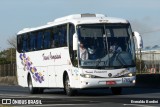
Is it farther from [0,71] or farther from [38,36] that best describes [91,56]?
[0,71]

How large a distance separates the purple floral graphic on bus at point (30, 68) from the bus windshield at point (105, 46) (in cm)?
615

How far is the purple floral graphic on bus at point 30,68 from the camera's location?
33.8 metres

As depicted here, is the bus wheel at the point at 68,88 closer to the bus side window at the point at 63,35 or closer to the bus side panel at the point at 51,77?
the bus side window at the point at 63,35

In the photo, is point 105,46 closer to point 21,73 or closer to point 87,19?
point 87,19

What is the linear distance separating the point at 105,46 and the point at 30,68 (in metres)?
8.56

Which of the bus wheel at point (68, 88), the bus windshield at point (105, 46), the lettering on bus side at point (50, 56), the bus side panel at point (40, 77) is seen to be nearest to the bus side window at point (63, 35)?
the lettering on bus side at point (50, 56)

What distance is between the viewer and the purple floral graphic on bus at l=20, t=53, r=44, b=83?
A: 111 ft

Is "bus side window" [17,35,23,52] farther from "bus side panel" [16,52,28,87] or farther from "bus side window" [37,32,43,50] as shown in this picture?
"bus side window" [37,32,43,50]

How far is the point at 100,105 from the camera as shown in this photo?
22.3 metres

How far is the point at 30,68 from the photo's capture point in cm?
3547

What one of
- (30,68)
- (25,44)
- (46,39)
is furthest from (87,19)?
(25,44)

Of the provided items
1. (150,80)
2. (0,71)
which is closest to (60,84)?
(150,80)

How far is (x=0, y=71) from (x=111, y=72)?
56.5 meters

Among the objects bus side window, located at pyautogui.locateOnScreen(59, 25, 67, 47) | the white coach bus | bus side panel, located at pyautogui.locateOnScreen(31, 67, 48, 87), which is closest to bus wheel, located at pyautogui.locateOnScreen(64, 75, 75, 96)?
the white coach bus
